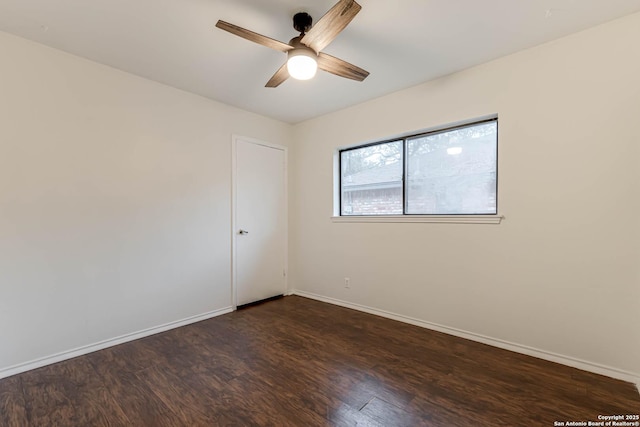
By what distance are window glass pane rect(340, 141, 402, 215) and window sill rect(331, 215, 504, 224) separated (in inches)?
5.6

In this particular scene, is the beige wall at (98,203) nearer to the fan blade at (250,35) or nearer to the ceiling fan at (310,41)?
the ceiling fan at (310,41)

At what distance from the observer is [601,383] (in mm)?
1938

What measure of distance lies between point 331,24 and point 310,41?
21 centimetres

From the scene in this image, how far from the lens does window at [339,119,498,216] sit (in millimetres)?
2689

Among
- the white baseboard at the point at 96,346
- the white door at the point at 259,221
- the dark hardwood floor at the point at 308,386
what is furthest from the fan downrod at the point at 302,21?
the white baseboard at the point at 96,346

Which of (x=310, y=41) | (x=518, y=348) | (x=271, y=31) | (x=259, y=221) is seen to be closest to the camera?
(x=310, y=41)

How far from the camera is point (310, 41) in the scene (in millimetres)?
1822

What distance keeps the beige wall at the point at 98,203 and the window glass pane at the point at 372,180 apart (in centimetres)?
162

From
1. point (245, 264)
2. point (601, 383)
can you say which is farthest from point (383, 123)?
point (601, 383)

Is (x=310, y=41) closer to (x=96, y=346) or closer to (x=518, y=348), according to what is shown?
(x=518, y=348)

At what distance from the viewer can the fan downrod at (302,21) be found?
1907 mm

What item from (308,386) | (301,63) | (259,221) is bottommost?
(308,386)

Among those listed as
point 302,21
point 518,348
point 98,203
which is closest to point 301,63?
point 302,21

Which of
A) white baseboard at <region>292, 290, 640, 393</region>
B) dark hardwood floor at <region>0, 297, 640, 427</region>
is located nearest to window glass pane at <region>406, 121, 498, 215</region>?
white baseboard at <region>292, 290, 640, 393</region>
